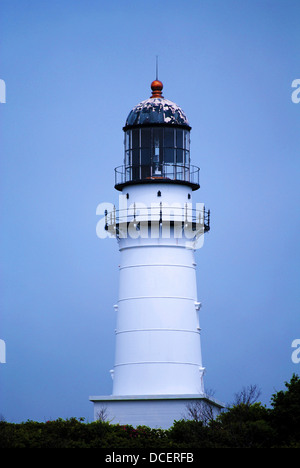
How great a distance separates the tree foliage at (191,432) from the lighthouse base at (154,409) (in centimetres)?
133

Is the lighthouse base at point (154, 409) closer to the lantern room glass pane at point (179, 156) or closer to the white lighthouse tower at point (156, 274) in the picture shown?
the white lighthouse tower at point (156, 274)

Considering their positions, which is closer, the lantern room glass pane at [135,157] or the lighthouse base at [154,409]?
the lighthouse base at [154,409]

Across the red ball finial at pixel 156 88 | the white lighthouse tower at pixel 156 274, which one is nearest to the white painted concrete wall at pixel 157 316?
the white lighthouse tower at pixel 156 274

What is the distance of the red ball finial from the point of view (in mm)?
70375

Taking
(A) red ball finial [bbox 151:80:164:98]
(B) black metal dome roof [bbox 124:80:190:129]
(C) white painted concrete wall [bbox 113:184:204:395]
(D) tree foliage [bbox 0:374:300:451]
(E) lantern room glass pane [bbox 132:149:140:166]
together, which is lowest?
(D) tree foliage [bbox 0:374:300:451]

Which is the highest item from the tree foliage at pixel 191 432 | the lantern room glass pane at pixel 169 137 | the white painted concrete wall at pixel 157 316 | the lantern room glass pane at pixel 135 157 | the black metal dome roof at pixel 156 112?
the black metal dome roof at pixel 156 112

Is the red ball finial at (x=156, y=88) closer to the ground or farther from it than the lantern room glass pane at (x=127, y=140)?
farther from it

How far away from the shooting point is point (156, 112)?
69.6m

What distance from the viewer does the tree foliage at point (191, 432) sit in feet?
203

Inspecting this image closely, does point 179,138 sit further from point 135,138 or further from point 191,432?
point 191,432

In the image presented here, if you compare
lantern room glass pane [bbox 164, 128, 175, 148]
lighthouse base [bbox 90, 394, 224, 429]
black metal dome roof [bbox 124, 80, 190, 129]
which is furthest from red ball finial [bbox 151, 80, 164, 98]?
lighthouse base [bbox 90, 394, 224, 429]

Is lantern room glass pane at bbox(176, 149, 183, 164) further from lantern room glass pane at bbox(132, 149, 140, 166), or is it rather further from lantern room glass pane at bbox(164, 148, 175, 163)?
lantern room glass pane at bbox(132, 149, 140, 166)

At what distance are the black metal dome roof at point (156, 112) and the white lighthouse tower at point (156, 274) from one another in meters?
0.04

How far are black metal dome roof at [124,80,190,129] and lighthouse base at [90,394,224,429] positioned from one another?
10.4 metres
